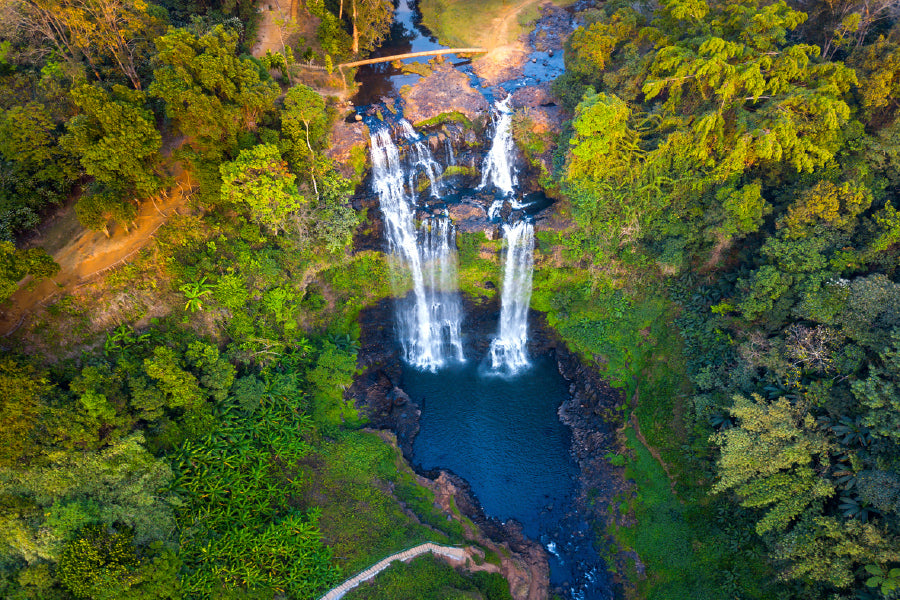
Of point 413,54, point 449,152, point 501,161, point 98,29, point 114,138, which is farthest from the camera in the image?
point 413,54

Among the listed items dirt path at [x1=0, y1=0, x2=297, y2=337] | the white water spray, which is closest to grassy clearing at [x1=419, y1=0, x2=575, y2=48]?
the white water spray

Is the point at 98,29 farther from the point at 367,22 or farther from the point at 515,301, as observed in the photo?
the point at 515,301

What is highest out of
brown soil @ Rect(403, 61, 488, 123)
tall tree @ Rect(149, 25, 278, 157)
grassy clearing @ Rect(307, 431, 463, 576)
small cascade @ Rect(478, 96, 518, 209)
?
tall tree @ Rect(149, 25, 278, 157)

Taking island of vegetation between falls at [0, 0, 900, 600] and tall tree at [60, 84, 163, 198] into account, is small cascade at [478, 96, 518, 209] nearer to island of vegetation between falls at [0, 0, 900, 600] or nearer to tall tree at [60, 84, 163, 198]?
island of vegetation between falls at [0, 0, 900, 600]

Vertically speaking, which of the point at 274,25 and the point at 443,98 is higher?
the point at 274,25

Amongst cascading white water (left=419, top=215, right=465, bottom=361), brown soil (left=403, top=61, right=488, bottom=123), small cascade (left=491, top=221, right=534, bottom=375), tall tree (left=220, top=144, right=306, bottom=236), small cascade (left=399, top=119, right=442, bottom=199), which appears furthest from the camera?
brown soil (left=403, top=61, right=488, bottom=123)

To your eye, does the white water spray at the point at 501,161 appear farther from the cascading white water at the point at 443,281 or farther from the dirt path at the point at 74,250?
the dirt path at the point at 74,250

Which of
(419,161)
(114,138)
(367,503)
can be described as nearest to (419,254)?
(419,161)
